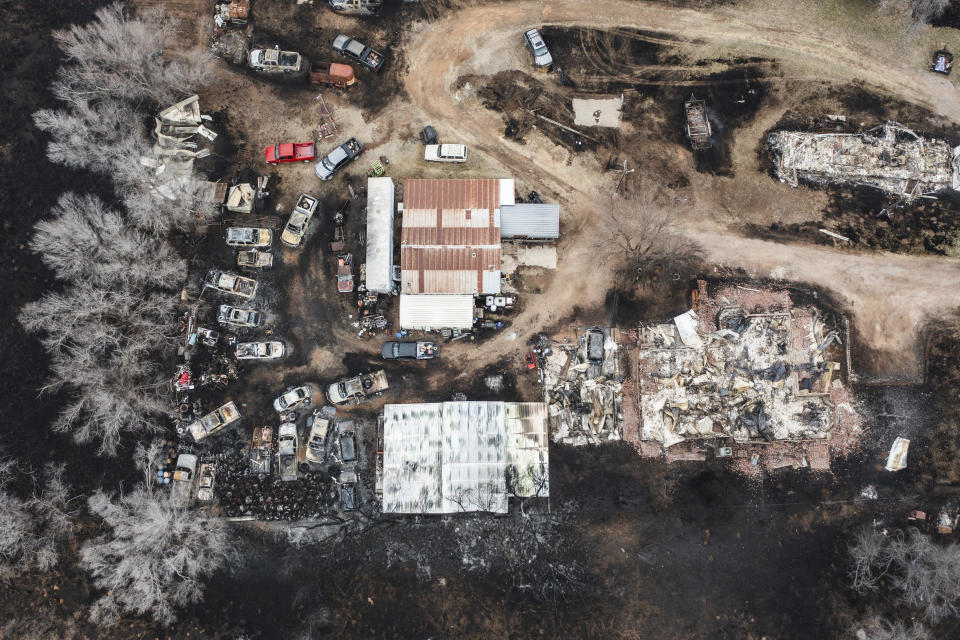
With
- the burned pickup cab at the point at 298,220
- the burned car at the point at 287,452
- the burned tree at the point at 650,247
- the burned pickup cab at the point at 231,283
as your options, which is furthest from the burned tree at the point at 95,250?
the burned tree at the point at 650,247

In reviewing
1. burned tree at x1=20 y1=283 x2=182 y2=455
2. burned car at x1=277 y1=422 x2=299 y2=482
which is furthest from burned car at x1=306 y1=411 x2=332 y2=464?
burned tree at x1=20 y1=283 x2=182 y2=455

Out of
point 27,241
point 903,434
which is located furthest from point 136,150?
point 903,434

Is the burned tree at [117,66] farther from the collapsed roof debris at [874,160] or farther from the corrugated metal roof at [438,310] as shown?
the collapsed roof debris at [874,160]

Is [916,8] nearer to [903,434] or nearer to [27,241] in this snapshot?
[903,434]

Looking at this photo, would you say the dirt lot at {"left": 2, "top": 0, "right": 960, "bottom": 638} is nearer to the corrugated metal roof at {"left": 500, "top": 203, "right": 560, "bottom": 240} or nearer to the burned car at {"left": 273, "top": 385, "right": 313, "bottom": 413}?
the burned car at {"left": 273, "top": 385, "right": 313, "bottom": 413}

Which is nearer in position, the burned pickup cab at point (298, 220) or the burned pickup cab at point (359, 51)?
the burned pickup cab at point (298, 220)
